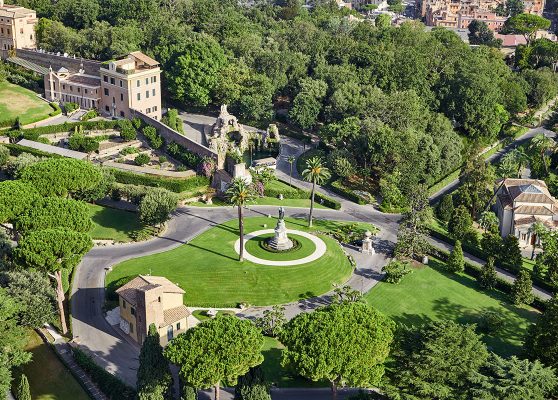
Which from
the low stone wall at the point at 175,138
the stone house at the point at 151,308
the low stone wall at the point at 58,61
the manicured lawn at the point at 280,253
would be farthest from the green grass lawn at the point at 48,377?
the low stone wall at the point at 58,61

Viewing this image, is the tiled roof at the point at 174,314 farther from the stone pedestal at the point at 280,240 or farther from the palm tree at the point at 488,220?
the palm tree at the point at 488,220

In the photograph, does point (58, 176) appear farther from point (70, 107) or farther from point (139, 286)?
point (70, 107)

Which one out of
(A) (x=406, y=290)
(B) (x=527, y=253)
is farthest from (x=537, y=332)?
(B) (x=527, y=253)

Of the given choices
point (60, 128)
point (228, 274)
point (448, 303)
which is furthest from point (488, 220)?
point (60, 128)

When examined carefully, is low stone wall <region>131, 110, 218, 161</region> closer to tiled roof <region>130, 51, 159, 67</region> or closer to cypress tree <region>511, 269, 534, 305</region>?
tiled roof <region>130, 51, 159, 67</region>

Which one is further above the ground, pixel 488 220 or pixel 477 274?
pixel 488 220

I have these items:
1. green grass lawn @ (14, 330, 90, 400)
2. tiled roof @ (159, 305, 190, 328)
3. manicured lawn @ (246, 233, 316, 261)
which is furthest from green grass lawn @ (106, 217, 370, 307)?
green grass lawn @ (14, 330, 90, 400)
